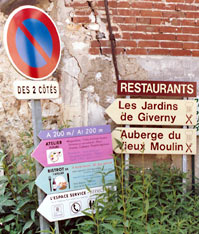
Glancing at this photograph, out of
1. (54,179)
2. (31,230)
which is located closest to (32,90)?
(54,179)

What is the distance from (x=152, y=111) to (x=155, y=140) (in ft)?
1.16

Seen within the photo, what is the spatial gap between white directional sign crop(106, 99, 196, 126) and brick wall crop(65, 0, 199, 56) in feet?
2.20

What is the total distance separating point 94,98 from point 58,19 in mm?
1062

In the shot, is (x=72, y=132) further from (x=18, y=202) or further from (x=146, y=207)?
(x=146, y=207)

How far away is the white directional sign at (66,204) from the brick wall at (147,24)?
1.70 metres

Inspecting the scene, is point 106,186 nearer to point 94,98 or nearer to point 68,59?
point 94,98

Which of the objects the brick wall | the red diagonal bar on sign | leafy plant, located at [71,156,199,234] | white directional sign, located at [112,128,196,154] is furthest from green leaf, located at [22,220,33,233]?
the brick wall

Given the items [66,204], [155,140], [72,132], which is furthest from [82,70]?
[66,204]

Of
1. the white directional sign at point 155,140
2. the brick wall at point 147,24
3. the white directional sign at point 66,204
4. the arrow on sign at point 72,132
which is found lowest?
the white directional sign at point 66,204

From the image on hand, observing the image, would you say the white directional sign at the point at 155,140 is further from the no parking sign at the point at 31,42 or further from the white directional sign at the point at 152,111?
the no parking sign at the point at 31,42

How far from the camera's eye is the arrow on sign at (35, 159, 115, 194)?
2314 mm

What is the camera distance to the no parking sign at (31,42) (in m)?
1.92

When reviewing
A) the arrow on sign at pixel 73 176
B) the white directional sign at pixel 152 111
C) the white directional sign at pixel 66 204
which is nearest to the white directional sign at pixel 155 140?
the white directional sign at pixel 152 111

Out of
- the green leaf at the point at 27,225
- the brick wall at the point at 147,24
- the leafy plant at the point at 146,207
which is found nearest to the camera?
the leafy plant at the point at 146,207
